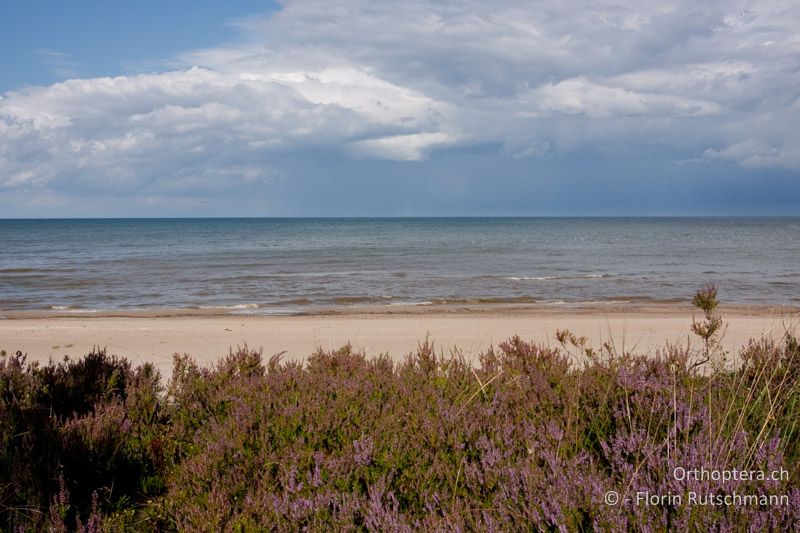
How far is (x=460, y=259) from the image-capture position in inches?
1694

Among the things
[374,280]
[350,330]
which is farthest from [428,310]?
[374,280]

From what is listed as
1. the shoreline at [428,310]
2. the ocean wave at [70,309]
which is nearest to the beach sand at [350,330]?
the shoreline at [428,310]

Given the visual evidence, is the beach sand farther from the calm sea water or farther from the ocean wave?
the calm sea water

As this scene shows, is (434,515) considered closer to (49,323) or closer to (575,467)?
(575,467)

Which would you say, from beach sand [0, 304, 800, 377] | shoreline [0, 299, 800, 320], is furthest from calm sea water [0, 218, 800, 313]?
beach sand [0, 304, 800, 377]

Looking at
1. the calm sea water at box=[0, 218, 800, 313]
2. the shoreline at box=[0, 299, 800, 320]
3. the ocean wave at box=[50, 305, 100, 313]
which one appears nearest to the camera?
the shoreline at box=[0, 299, 800, 320]

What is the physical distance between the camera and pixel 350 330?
47.9 ft

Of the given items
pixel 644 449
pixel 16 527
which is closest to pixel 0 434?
pixel 16 527

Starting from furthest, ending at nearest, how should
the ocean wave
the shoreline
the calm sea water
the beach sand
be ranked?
1. the calm sea water
2. the ocean wave
3. the shoreline
4. the beach sand

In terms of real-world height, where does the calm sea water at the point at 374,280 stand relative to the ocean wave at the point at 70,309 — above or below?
above

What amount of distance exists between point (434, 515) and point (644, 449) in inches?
42.3

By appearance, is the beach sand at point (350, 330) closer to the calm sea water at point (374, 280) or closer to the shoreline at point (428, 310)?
the shoreline at point (428, 310)

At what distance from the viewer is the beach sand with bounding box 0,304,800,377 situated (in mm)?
11648

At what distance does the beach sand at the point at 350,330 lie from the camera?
38.2ft
